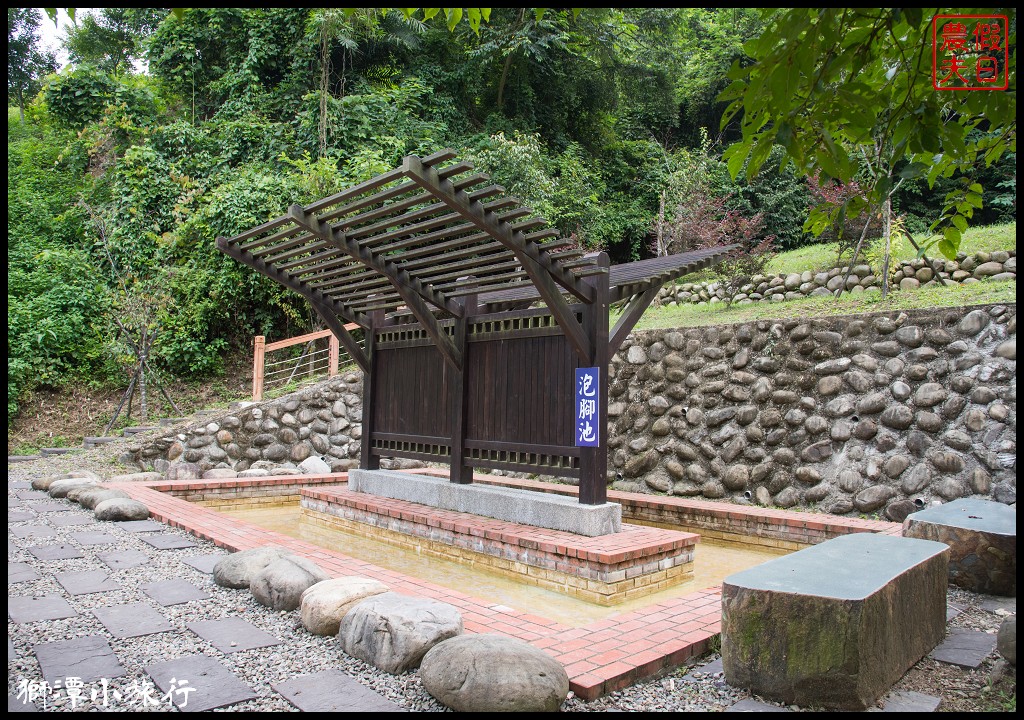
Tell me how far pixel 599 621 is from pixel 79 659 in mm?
2809

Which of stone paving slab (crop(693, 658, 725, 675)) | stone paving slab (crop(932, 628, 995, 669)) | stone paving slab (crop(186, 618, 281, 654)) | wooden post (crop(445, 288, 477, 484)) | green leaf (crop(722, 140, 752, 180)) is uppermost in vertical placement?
green leaf (crop(722, 140, 752, 180))

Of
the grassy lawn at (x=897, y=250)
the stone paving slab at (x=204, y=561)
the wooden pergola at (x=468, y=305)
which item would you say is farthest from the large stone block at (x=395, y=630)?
the grassy lawn at (x=897, y=250)

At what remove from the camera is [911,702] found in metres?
2.96

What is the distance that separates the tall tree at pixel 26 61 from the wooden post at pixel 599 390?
23516 millimetres

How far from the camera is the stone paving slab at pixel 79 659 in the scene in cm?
309

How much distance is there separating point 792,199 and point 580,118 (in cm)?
619

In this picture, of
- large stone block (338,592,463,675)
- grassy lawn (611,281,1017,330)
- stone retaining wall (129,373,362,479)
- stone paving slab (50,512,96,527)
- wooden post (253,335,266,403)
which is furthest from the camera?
wooden post (253,335,266,403)

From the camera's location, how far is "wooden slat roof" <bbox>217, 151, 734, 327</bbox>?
5.04 m

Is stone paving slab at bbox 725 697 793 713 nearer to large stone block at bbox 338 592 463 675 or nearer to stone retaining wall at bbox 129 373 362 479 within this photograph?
large stone block at bbox 338 592 463 675

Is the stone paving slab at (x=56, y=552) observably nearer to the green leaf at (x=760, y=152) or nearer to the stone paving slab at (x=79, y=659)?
the stone paving slab at (x=79, y=659)

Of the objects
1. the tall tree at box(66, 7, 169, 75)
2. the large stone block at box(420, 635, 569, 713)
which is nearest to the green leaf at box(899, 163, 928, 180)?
the large stone block at box(420, 635, 569, 713)

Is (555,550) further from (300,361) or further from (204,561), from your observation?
(300,361)

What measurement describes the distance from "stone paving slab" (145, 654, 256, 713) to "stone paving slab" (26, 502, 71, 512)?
512cm

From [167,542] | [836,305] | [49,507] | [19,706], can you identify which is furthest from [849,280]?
[19,706]
